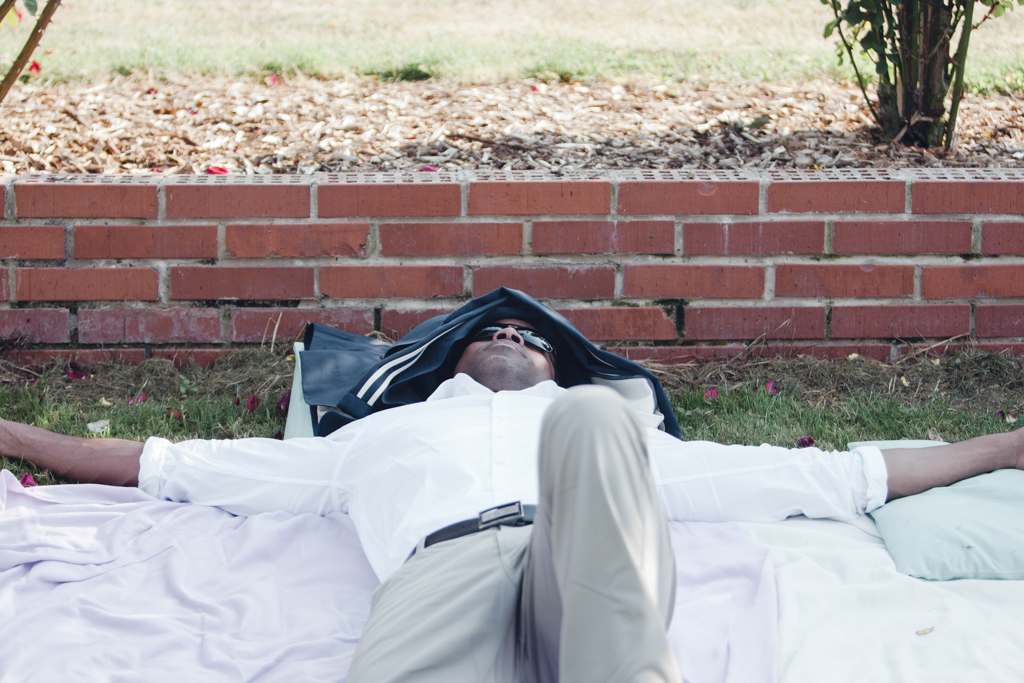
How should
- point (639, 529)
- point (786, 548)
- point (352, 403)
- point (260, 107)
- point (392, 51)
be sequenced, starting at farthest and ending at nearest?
point (392, 51) → point (260, 107) → point (352, 403) → point (786, 548) → point (639, 529)

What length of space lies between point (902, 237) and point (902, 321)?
324 millimetres

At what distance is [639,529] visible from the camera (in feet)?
4.22

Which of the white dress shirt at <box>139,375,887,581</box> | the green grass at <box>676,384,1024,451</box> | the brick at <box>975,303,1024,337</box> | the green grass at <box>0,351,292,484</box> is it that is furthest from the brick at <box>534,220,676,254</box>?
the brick at <box>975,303,1024,337</box>

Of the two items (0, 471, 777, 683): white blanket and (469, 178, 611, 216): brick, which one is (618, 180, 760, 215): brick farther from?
(0, 471, 777, 683): white blanket

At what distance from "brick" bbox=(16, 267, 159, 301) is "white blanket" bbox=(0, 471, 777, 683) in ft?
3.37

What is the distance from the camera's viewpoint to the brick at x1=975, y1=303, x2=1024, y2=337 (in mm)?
3115

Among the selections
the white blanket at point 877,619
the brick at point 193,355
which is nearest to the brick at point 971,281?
the white blanket at point 877,619

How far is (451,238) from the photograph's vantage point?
309 centimetres

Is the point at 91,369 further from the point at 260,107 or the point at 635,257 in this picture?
the point at 635,257

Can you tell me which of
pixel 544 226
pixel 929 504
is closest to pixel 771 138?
pixel 544 226

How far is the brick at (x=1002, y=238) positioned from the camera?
10.00ft

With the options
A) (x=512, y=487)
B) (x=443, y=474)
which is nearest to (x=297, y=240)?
(x=443, y=474)

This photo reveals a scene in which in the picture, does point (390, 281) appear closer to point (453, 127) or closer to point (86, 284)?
point (453, 127)

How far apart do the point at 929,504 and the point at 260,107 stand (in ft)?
10.6
